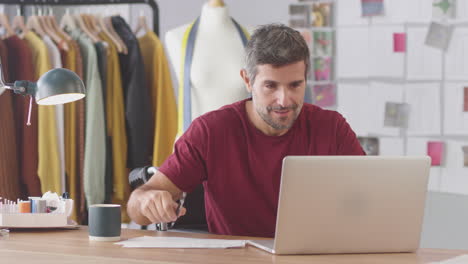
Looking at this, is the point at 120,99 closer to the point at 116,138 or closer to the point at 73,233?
the point at 116,138

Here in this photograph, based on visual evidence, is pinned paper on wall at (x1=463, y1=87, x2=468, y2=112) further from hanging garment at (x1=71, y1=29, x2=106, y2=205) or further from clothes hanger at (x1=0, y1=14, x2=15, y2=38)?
clothes hanger at (x1=0, y1=14, x2=15, y2=38)

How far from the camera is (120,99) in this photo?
11.6 ft

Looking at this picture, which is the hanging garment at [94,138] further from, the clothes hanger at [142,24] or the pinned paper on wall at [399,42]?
the pinned paper on wall at [399,42]

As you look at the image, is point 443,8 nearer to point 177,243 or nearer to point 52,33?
point 52,33

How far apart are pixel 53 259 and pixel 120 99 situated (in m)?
1.93

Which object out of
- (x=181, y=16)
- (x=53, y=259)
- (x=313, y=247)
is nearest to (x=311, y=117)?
(x=313, y=247)

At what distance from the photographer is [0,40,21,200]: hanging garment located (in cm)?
329

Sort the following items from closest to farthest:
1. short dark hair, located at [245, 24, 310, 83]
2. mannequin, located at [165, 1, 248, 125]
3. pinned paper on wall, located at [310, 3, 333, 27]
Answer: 1. short dark hair, located at [245, 24, 310, 83]
2. mannequin, located at [165, 1, 248, 125]
3. pinned paper on wall, located at [310, 3, 333, 27]

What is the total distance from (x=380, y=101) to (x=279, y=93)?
5.22 ft

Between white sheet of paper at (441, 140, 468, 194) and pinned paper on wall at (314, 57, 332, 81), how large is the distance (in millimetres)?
671

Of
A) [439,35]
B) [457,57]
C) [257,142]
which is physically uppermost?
[439,35]

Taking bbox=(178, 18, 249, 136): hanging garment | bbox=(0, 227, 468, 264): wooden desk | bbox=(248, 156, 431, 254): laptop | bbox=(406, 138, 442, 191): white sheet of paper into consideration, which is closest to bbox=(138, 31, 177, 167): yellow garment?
bbox=(178, 18, 249, 136): hanging garment

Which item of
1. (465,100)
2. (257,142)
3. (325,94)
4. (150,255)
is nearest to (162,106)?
(325,94)

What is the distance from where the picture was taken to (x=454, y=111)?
3510mm
